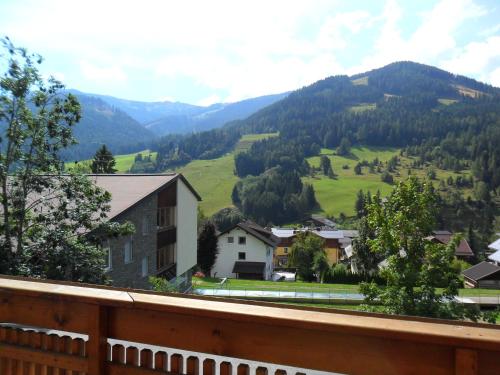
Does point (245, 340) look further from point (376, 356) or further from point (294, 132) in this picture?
point (294, 132)

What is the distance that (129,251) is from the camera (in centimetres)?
1884

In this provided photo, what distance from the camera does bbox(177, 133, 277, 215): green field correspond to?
121m

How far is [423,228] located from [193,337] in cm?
1132

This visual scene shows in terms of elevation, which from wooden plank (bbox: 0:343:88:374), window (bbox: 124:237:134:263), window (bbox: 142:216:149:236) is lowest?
window (bbox: 124:237:134:263)

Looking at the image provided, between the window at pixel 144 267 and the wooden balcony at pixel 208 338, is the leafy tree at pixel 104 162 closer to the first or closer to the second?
the window at pixel 144 267

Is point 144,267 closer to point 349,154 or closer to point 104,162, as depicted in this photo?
point 104,162

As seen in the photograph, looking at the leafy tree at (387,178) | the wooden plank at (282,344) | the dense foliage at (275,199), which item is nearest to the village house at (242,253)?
the dense foliage at (275,199)

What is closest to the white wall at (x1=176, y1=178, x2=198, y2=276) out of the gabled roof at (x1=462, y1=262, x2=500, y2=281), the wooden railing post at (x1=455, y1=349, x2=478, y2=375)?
the wooden railing post at (x1=455, y1=349, x2=478, y2=375)

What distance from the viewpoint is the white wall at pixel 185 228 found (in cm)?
2552

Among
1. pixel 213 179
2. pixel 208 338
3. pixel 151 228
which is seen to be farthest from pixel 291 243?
pixel 208 338

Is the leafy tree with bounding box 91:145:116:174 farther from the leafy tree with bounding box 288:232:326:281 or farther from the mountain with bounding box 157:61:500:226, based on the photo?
the mountain with bounding box 157:61:500:226

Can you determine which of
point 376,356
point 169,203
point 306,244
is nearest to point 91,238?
point 376,356

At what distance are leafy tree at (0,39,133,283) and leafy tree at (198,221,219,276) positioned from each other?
4100 cm

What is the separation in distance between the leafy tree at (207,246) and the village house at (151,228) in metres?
21.3
